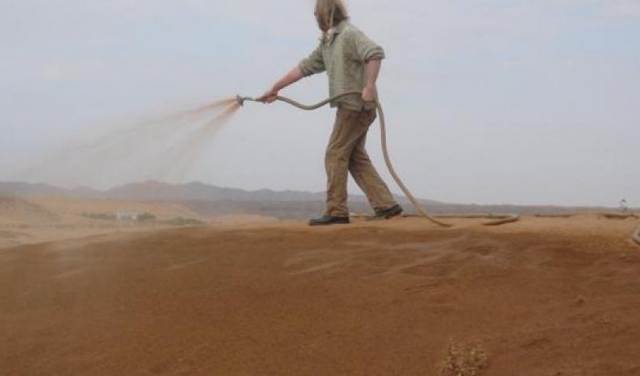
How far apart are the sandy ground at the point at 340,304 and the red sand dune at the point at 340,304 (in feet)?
0.04

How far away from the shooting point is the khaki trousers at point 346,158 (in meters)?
8.70

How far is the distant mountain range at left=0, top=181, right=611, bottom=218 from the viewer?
10242mm

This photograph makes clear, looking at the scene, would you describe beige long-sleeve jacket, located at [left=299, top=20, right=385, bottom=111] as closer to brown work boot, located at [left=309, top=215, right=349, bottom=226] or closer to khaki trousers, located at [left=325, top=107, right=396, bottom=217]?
khaki trousers, located at [left=325, top=107, right=396, bottom=217]

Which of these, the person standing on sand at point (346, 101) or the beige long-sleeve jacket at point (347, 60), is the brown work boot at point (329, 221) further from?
the beige long-sleeve jacket at point (347, 60)

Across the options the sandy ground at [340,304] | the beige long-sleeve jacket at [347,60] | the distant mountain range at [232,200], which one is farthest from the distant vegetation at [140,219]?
the sandy ground at [340,304]

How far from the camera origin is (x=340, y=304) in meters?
5.86

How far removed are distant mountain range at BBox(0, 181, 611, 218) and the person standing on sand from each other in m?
1.92

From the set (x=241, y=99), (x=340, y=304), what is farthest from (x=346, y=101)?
(x=340, y=304)

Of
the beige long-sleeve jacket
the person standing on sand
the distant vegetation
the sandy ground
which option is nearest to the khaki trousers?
the person standing on sand

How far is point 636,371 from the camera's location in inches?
170

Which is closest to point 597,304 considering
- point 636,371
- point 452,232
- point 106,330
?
point 636,371

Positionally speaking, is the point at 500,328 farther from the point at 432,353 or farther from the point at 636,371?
the point at 636,371

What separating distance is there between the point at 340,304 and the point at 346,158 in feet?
9.97

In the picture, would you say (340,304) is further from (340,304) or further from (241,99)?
(241,99)
